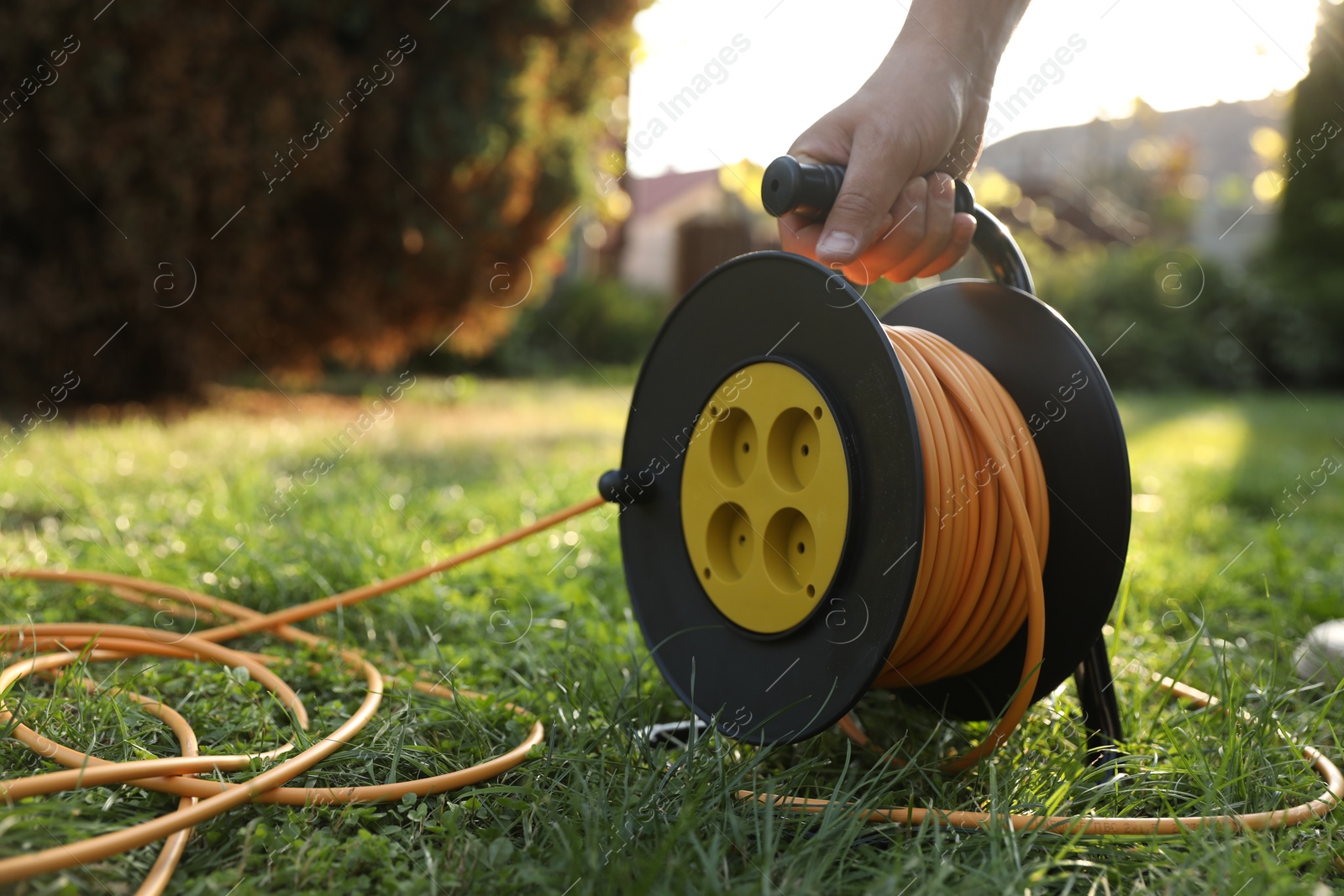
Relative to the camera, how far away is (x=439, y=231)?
Answer: 6250mm

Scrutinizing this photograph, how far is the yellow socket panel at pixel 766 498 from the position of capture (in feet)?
4.52

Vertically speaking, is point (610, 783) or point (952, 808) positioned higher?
point (610, 783)

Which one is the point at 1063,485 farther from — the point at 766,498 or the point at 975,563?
the point at 766,498

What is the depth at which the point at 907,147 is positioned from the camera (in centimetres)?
151

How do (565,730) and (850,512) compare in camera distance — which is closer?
(850,512)

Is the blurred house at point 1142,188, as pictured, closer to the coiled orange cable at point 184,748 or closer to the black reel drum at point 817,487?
the black reel drum at point 817,487

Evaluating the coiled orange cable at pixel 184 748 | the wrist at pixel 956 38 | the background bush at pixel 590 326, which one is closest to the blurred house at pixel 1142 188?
the background bush at pixel 590 326

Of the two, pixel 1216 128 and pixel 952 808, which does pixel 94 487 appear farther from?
pixel 1216 128


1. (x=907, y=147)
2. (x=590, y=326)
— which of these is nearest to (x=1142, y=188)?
(x=590, y=326)

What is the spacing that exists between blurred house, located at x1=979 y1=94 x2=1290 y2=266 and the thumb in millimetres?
13594

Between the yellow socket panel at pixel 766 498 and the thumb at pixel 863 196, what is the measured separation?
0.23 meters

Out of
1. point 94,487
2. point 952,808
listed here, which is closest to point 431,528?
point 94,487

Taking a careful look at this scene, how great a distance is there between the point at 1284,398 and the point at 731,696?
35.8 ft

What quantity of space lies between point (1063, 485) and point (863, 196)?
0.57m
